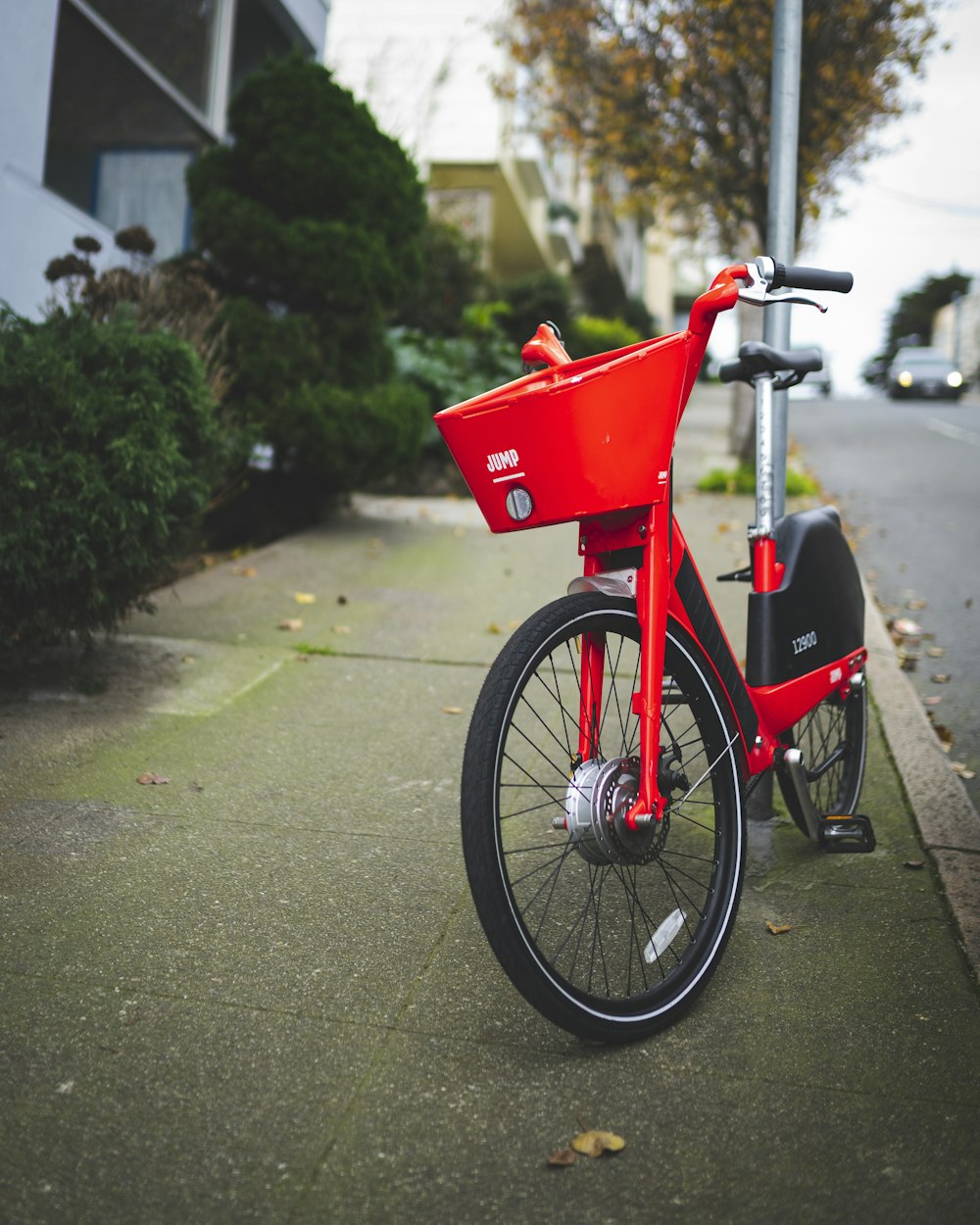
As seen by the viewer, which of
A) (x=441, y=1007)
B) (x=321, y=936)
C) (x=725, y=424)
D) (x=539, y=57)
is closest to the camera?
(x=441, y=1007)

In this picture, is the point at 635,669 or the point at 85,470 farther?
the point at 85,470

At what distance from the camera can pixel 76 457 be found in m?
4.34

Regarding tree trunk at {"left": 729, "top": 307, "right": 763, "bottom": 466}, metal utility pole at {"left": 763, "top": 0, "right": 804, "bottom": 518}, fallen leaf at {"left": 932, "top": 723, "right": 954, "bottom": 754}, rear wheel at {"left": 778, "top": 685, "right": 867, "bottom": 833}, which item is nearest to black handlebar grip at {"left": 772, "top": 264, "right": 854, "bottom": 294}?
metal utility pole at {"left": 763, "top": 0, "right": 804, "bottom": 518}

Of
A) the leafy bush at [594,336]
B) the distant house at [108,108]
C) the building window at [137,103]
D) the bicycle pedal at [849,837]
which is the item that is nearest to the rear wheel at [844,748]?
the bicycle pedal at [849,837]

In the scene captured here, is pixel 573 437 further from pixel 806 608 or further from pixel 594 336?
pixel 594 336

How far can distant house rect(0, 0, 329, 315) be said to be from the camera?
22.0 ft

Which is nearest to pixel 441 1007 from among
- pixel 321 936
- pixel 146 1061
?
pixel 321 936

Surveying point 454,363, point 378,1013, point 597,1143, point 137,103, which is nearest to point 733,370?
point 378,1013

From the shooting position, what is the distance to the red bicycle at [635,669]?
237 centimetres

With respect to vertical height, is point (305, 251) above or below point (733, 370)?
above

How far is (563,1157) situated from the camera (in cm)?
210

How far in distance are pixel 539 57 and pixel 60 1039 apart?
13.2 m

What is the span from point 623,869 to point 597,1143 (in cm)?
114

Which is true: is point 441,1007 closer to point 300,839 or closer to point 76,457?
point 300,839
